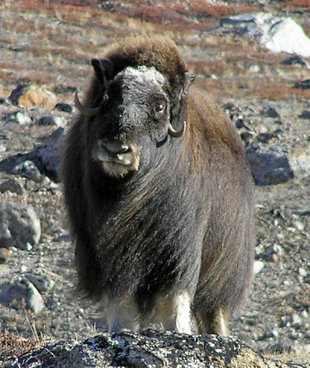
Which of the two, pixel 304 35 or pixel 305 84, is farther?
pixel 304 35

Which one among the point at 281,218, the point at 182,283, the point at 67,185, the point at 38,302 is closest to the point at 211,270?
the point at 182,283

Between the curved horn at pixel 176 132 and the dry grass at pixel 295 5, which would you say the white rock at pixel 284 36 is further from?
the curved horn at pixel 176 132

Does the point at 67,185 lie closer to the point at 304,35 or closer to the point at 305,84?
the point at 305,84

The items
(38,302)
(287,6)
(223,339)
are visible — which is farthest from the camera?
(287,6)

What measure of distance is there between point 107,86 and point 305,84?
1795 centimetres

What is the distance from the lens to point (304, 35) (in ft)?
98.8

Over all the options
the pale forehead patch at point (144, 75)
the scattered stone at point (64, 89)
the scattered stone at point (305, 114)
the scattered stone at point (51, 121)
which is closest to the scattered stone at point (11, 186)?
the scattered stone at point (51, 121)

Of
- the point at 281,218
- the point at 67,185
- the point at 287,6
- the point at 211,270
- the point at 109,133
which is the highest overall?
the point at 109,133

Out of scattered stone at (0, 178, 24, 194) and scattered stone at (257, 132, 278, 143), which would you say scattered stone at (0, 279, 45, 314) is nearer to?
scattered stone at (0, 178, 24, 194)

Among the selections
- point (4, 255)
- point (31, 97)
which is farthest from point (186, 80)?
Answer: point (31, 97)

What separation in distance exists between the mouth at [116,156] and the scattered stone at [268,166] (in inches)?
273

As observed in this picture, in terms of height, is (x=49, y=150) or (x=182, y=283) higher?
(x=182, y=283)

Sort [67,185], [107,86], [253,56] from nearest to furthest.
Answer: [107,86] < [67,185] < [253,56]

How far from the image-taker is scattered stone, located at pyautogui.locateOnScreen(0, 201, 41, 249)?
338 inches
